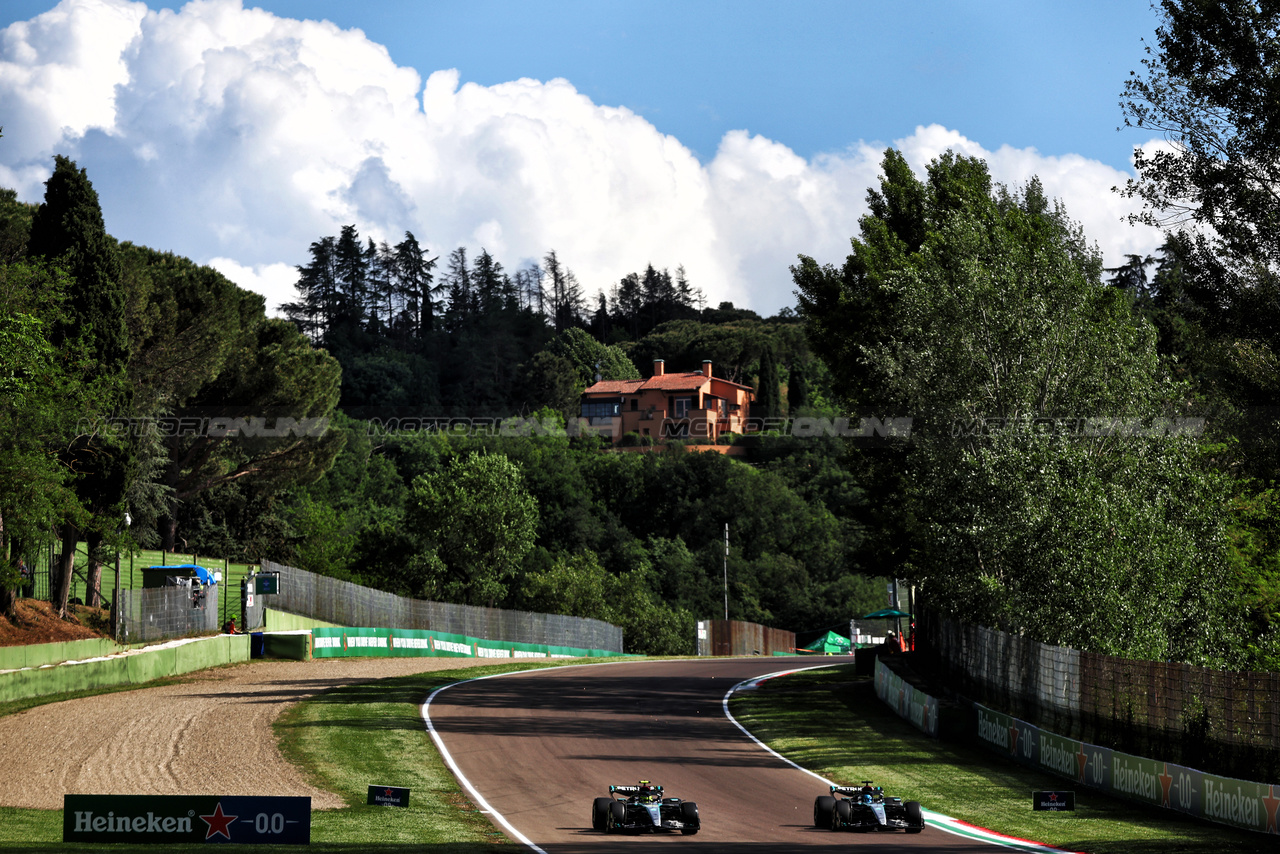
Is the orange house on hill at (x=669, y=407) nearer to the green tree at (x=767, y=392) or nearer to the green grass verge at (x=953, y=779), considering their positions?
the green tree at (x=767, y=392)

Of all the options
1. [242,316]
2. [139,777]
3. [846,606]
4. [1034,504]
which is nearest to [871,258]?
[1034,504]

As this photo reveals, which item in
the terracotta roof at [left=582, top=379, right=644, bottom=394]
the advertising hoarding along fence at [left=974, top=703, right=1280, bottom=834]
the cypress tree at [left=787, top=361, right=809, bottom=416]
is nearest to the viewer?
the advertising hoarding along fence at [left=974, top=703, right=1280, bottom=834]

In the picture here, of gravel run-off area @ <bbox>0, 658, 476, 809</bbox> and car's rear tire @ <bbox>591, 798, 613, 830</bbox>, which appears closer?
car's rear tire @ <bbox>591, 798, 613, 830</bbox>

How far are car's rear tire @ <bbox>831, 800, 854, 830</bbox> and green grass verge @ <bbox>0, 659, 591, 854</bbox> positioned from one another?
14.6 ft

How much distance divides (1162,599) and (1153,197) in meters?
10.1

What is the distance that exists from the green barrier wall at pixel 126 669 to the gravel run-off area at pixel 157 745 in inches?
54.1

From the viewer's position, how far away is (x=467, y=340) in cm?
18662

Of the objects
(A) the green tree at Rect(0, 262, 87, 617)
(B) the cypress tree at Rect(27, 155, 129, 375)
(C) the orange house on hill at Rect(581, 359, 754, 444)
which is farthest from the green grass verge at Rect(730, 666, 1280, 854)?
(C) the orange house on hill at Rect(581, 359, 754, 444)

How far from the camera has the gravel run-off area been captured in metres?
18.7

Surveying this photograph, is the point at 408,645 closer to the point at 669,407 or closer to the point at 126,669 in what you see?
the point at 126,669

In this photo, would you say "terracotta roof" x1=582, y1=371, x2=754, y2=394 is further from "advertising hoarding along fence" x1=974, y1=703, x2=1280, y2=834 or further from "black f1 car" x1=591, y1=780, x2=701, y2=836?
"black f1 car" x1=591, y1=780, x2=701, y2=836

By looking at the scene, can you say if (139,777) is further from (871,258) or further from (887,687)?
(871,258)

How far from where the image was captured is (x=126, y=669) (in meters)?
34.4

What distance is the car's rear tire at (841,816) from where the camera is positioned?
52.3 ft
